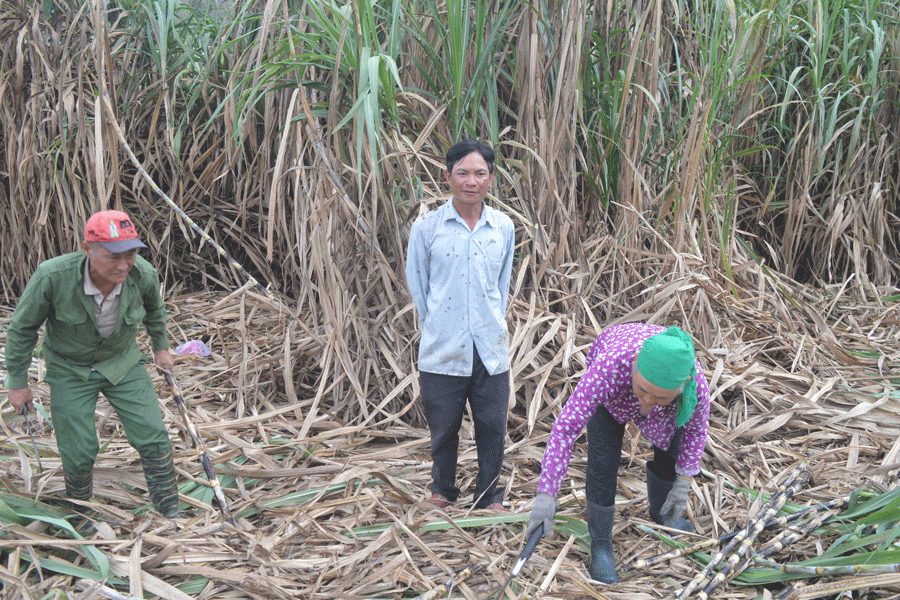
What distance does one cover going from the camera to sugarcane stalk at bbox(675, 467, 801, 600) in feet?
6.11

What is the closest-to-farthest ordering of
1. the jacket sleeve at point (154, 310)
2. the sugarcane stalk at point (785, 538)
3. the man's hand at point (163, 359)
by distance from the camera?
the sugarcane stalk at point (785, 538) → the jacket sleeve at point (154, 310) → the man's hand at point (163, 359)

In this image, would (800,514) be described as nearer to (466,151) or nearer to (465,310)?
(465,310)

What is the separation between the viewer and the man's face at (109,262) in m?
2.14

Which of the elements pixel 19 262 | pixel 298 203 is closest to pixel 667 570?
pixel 298 203

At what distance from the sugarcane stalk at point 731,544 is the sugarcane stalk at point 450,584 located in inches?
22.6

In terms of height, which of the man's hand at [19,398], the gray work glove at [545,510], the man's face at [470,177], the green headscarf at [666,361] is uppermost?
the man's face at [470,177]

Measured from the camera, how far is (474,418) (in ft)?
7.71

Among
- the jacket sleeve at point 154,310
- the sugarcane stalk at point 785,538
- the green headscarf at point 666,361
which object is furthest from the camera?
the jacket sleeve at point 154,310

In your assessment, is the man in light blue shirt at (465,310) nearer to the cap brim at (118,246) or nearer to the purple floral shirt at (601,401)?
the purple floral shirt at (601,401)

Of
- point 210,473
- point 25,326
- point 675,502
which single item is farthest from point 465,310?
point 25,326

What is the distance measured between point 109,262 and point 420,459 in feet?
4.45

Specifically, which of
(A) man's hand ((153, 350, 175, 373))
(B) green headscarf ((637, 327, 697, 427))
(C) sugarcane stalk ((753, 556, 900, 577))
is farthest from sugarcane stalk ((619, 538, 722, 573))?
(A) man's hand ((153, 350, 175, 373))

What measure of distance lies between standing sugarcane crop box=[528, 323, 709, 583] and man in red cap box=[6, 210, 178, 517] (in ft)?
4.50

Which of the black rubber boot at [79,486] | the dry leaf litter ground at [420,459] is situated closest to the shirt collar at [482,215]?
the dry leaf litter ground at [420,459]
